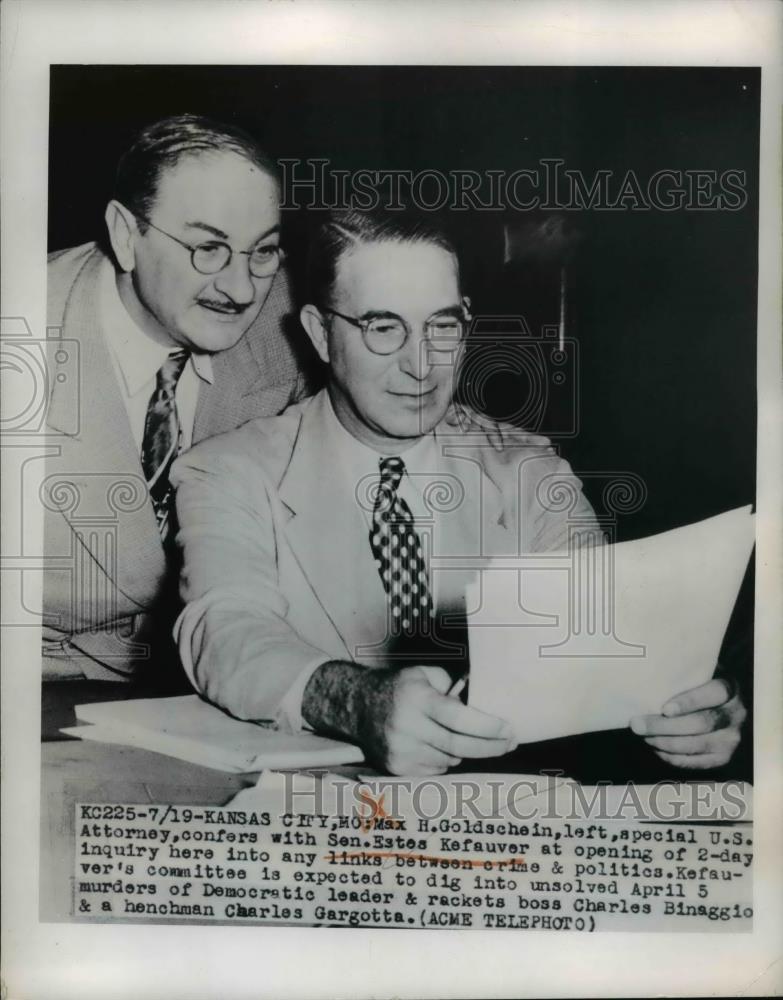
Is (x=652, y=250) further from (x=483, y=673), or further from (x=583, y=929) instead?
(x=583, y=929)

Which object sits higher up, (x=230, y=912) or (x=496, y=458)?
(x=496, y=458)

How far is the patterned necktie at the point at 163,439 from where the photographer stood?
6.81 feet

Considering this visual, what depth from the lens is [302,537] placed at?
2.06 metres

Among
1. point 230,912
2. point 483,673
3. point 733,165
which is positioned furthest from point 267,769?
point 733,165

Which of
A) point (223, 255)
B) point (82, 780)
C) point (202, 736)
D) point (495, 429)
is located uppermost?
point (223, 255)

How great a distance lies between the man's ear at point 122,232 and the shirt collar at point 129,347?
0.04 m

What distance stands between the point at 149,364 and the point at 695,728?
4.96 ft

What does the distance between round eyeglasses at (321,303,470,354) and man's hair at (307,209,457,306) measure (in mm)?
114

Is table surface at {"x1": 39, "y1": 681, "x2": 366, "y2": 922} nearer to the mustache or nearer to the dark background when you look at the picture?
the mustache

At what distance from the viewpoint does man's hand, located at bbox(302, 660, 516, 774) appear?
6.58ft

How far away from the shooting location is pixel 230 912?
2039 millimetres

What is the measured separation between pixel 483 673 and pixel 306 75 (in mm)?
1430

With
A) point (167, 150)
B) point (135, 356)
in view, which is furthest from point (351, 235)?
point (135, 356)

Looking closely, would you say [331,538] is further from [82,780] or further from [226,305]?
[82,780]
